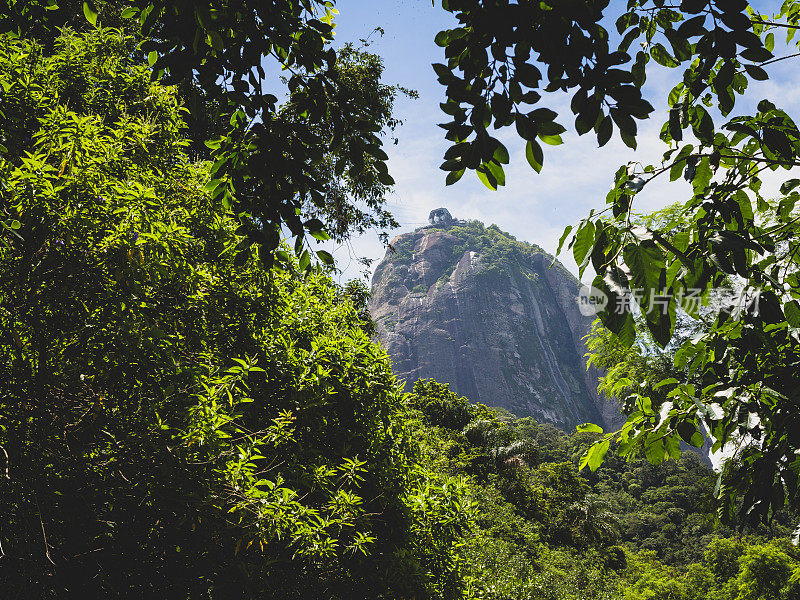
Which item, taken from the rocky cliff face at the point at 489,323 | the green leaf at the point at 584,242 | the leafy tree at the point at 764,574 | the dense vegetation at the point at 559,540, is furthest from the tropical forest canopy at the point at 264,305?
the rocky cliff face at the point at 489,323

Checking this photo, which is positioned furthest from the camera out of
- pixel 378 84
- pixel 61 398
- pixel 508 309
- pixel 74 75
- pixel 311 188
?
pixel 508 309

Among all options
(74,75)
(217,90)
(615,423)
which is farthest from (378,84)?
(615,423)

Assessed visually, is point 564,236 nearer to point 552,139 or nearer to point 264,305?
point 552,139

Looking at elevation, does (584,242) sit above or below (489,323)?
below

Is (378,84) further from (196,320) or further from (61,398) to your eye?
(61,398)

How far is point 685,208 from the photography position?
1498 millimetres

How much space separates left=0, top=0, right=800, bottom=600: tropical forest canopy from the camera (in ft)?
3.97

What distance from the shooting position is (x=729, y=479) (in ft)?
4.79

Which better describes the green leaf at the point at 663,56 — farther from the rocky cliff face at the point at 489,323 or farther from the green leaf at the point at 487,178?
the rocky cliff face at the point at 489,323

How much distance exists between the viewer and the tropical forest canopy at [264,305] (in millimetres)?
1210

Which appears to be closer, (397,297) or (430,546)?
(430,546)

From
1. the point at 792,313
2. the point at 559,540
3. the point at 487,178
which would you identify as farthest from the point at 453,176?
the point at 559,540

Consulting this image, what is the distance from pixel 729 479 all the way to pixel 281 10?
7.05 feet

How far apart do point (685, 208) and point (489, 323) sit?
101575mm
